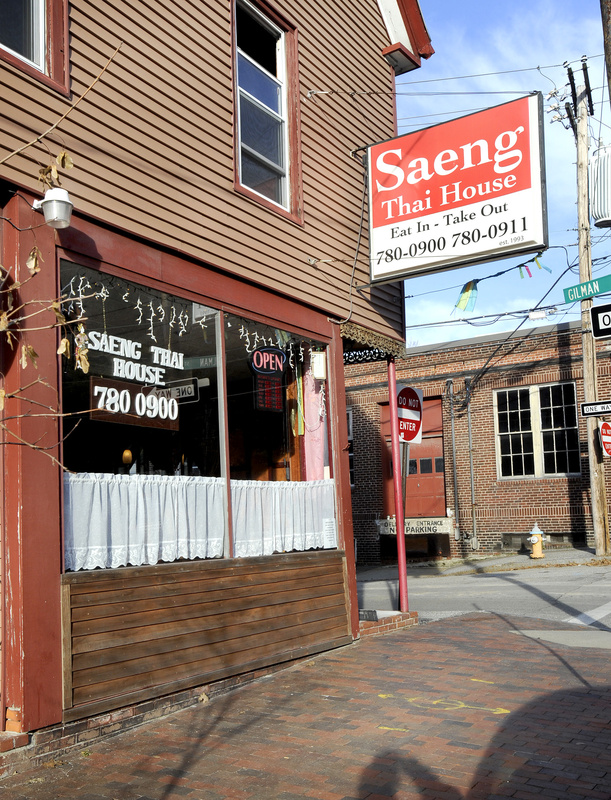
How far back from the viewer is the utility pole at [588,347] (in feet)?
61.8

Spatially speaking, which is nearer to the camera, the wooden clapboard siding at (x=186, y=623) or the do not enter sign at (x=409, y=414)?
the wooden clapboard siding at (x=186, y=623)

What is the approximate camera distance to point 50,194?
16.7 ft

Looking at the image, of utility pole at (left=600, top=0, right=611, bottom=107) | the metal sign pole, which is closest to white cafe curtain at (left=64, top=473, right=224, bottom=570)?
the metal sign pole

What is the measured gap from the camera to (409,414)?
10.4 m

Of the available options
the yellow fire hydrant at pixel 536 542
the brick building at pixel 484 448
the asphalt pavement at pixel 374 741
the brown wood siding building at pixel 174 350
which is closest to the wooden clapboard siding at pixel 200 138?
the brown wood siding building at pixel 174 350

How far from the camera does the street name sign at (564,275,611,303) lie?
24.5 feet

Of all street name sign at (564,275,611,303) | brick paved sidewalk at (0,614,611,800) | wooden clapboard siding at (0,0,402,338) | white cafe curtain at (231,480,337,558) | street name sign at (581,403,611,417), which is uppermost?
wooden clapboard siding at (0,0,402,338)

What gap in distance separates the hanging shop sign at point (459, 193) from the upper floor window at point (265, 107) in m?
1.17

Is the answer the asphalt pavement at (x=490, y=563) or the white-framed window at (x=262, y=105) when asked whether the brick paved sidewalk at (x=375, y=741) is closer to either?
the white-framed window at (x=262, y=105)

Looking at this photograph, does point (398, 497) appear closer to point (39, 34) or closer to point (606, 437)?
point (39, 34)

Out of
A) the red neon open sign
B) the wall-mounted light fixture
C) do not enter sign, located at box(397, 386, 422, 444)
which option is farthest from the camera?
do not enter sign, located at box(397, 386, 422, 444)

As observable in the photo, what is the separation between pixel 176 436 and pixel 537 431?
16.5 m

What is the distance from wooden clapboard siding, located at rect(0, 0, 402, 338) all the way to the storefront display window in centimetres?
61

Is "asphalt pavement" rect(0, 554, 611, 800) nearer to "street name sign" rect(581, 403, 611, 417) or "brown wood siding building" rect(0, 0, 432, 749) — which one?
"brown wood siding building" rect(0, 0, 432, 749)
